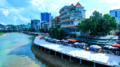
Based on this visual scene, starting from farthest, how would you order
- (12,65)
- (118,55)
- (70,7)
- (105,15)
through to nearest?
1. (70,7)
2. (105,15)
3. (12,65)
4. (118,55)

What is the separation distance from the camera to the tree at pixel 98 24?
28.0 m

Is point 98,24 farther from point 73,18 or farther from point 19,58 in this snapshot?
point 19,58

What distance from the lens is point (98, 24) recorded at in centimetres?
2888

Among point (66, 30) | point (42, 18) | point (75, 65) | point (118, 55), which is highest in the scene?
point (42, 18)

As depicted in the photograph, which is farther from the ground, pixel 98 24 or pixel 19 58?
pixel 98 24

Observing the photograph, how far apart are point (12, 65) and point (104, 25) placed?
94.7ft

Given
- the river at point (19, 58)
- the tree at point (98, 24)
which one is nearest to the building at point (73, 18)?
the tree at point (98, 24)

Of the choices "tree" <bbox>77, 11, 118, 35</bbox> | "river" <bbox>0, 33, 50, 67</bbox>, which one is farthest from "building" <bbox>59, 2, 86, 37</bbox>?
"river" <bbox>0, 33, 50, 67</bbox>

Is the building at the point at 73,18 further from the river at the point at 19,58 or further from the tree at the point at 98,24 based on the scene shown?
the river at the point at 19,58

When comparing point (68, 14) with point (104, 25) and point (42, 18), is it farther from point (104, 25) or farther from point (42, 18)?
point (42, 18)

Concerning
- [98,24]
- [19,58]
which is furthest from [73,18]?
[19,58]

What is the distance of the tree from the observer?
28047 mm

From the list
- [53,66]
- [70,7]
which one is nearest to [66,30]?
[70,7]

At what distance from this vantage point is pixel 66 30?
4231cm
